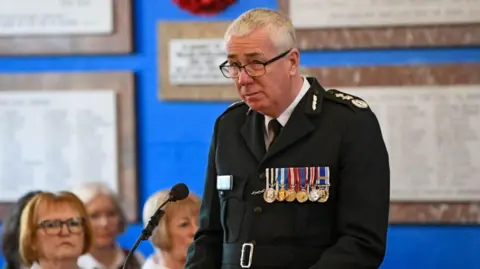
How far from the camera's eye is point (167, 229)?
2926 millimetres

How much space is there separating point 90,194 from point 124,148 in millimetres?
238

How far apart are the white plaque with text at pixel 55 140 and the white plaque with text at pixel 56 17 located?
9.5 inches

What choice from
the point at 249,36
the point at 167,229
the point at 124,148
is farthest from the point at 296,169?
the point at 124,148

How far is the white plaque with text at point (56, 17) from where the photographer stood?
338 cm

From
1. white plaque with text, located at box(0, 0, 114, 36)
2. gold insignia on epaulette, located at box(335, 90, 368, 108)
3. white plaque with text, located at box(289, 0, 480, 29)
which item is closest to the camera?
gold insignia on epaulette, located at box(335, 90, 368, 108)

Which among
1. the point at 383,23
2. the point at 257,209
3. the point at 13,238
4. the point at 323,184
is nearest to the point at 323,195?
the point at 323,184

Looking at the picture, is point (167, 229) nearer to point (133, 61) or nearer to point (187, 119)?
point (187, 119)

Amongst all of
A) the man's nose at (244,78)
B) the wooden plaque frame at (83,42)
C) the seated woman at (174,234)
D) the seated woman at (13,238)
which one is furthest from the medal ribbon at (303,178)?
the wooden plaque frame at (83,42)

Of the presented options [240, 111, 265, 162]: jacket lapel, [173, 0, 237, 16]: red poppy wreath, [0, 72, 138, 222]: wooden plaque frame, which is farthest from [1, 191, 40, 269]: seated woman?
[240, 111, 265, 162]: jacket lapel

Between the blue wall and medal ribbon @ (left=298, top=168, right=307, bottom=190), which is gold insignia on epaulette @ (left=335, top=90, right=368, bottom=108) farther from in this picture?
the blue wall

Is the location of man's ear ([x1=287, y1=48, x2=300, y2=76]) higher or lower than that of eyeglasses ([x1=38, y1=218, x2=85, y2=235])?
higher

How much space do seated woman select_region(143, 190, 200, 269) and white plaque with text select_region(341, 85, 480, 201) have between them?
75cm

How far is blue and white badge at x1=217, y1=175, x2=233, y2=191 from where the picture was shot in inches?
70.1

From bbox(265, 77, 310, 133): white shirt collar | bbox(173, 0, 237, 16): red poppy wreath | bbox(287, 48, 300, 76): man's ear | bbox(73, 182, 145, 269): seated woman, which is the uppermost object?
bbox(173, 0, 237, 16): red poppy wreath
